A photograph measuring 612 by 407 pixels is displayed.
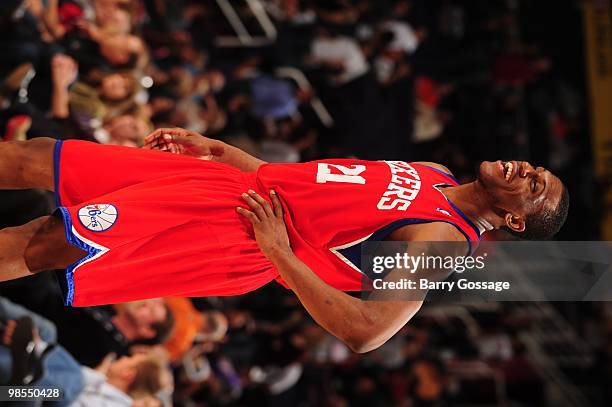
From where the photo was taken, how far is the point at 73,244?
3.14 metres

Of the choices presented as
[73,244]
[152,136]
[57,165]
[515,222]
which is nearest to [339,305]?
[515,222]

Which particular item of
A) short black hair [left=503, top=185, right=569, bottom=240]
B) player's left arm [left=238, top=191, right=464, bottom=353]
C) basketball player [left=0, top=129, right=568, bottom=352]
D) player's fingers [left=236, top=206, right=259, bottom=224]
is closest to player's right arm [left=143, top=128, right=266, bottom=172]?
basketball player [left=0, top=129, right=568, bottom=352]

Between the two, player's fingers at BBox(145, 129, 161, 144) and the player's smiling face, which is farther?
player's fingers at BBox(145, 129, 161, 144)

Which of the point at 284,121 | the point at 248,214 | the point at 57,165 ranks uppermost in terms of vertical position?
the point at 57,165

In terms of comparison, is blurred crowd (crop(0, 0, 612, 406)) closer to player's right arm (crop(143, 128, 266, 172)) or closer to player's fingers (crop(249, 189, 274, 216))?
player's right arm (crop(143, 128, 266, 172))

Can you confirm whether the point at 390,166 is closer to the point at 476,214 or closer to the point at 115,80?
the point at 476,214

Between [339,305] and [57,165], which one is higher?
[57,165]

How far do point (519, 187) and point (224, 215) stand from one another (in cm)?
116

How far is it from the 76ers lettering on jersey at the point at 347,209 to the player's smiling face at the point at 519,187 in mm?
161

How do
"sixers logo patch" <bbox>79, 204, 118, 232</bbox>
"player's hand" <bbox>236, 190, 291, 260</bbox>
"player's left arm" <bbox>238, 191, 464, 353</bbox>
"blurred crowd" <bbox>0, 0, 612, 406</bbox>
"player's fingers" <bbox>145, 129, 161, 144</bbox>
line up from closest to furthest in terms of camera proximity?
"player's left arm" <bbox>238, 191, 464, 353</bbox>, "player's hand" <bbox>236, 190, 291, 260</bbox>, "sixers logo patch" <bbox>79, 204, 118, 232</bbox>, "player's fingers" <bbox>145, 129, 161, 144</bbox>, "blurred crowd" <bbox>0, 0, 612, 406</bbox>

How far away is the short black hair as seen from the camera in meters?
3.13

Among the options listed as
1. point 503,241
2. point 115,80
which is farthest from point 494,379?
point 503,241

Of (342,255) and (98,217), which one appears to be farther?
(342,255)

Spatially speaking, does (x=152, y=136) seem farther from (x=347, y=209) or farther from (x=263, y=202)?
(x=347, y=209)
